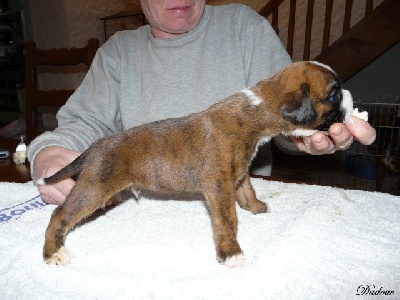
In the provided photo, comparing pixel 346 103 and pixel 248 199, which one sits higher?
pixel 346 103

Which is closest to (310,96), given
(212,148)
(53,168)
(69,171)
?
(212,148)

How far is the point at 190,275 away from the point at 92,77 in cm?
157

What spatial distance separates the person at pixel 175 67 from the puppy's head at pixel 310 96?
29.1 inches

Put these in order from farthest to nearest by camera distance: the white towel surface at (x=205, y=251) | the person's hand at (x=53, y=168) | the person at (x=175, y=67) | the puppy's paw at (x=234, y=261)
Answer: the person at (x=175, y=67) < the person's hand at (x=53, y=168) < the puppy's paw at (x=234, y=261) < the white towel surface at (x=205, y=251)

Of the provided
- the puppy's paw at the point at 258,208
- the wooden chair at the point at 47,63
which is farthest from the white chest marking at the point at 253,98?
the wooden chair at the point at 47,63

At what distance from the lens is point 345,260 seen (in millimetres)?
1124

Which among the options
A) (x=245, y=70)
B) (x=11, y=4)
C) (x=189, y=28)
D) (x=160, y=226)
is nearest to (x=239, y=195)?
(x=160, y=226)

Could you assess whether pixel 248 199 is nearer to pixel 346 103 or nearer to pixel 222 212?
pixel 222 212

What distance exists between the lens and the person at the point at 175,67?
2031mm

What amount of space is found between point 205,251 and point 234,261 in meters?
0.14

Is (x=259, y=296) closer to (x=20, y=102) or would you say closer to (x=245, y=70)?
(x=245, y=70)

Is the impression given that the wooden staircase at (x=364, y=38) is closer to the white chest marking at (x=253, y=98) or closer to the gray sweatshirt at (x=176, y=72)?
the gray sweatshirt at (x=176, y=72)

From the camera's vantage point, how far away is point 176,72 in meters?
2.09

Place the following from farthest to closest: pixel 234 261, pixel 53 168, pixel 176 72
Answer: pixel 176 72
pixel 53 168
pixel 234 261
